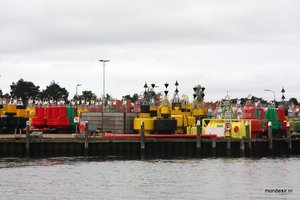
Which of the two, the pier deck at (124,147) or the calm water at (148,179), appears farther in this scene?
the pier deck at (124,147)

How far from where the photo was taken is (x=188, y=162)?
→ 77375 mm

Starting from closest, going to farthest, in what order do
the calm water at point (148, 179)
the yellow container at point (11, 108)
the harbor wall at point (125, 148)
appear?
1. the calm water at point (148, 179)
2. the harbor wall at point (125, 148)
3. the yellow container at point (11, 108)

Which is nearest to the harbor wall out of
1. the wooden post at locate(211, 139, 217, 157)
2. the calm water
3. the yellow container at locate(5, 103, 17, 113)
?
the wooden post at locate(211, 139, 217, 157)

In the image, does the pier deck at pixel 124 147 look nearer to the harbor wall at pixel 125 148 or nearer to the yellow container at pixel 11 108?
the harbor wall at pixel 125 148

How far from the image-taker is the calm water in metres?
52.8

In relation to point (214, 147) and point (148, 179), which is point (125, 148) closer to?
point (214, 147)

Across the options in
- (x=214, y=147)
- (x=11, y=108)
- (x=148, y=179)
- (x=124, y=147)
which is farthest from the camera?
(x=11, y=108)

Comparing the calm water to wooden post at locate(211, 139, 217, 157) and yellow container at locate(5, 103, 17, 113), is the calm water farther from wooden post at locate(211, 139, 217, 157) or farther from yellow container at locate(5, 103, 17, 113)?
yellow container at locate(5, 103, 17, 113)

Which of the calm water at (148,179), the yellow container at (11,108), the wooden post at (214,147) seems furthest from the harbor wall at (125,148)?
the yellow container at (11,108)

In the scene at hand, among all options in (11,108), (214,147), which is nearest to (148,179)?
(214,147)

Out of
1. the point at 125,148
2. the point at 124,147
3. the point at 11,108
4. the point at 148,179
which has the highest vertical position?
the point at 11,108

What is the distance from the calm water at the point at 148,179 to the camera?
173ft

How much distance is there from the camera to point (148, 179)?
61875mm

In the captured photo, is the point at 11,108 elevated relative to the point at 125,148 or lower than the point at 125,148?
elevated
